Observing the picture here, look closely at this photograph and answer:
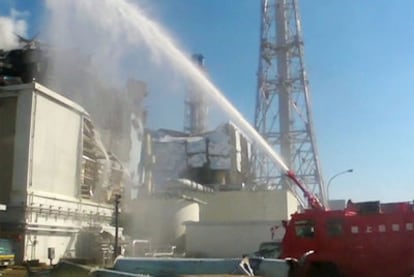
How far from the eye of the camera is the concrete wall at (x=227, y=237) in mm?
45531

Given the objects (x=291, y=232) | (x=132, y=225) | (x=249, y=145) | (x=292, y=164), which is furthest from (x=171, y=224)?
(x=291, y=232)

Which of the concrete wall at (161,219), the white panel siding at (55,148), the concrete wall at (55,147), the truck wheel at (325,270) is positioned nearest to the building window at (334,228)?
the truck wheel at (325,270)

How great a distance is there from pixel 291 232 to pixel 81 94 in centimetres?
3793

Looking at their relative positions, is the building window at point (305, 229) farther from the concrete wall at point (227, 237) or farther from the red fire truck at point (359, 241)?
the concrete wall at point (227, 237)

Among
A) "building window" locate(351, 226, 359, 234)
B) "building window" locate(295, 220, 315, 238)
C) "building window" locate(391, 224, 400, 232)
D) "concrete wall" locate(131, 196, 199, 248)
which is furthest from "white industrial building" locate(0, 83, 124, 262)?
"building window" locate(391, 224, 400, 232)

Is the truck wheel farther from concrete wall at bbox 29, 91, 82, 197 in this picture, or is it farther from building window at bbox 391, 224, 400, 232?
concrete wall at bbox 29, 91, 82, 197

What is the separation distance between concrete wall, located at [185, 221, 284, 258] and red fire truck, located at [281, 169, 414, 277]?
87.4ft

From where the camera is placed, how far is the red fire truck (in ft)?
57.4

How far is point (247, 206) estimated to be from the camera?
57406mm

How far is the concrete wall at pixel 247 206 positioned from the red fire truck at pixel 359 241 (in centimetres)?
3699

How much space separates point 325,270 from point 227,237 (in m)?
29.1

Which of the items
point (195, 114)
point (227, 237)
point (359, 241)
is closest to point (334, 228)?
point (359, 241)

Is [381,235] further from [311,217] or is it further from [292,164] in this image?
[292,164]

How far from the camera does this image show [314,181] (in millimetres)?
58125
